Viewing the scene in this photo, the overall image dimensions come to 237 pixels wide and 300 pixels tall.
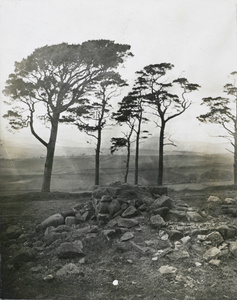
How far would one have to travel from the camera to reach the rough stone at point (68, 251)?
196 inches

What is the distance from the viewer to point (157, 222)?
579 cm

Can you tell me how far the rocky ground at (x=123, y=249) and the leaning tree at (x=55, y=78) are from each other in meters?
3.61

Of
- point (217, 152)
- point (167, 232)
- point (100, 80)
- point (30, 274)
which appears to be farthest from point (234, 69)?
point (30, 274)

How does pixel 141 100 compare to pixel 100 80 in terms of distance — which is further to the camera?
pixel 141 100

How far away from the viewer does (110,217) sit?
621cm

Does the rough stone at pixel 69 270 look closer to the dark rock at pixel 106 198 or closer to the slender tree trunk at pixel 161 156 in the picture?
the dark rock at pixel 106 198

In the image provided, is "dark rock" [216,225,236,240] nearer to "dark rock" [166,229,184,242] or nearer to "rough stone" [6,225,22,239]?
"dark rock" [166,229,184,242]

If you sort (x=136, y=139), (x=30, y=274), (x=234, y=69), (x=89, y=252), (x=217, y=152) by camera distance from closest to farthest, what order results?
(x=30, y=274)
(x=89, y=252)
(x=234, y=69)
(x=217, y=152)
(x=136, y=139)

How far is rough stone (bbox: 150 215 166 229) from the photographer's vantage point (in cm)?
572

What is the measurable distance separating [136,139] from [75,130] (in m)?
3.37

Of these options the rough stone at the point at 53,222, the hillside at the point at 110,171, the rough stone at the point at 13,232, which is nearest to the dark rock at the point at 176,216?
the rough stone at the point at 53,222

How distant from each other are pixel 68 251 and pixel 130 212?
1.94 m

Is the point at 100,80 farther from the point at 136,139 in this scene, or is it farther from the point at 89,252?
the point at 89,252

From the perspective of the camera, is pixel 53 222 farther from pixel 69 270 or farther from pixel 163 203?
pixel 163 203
